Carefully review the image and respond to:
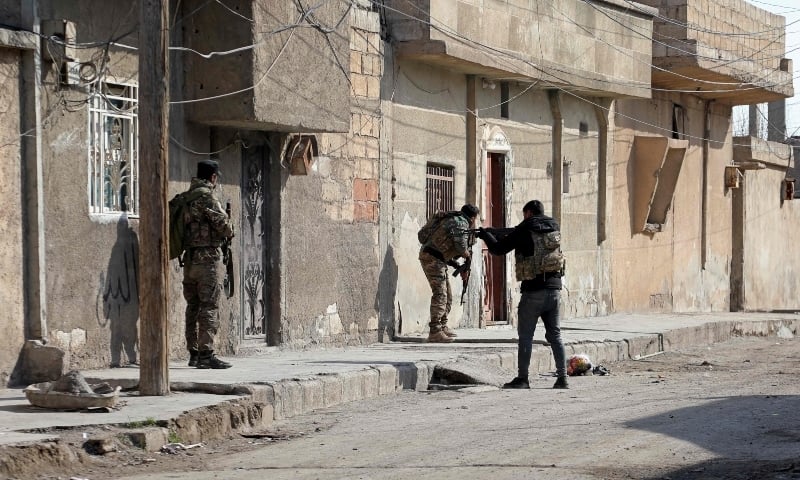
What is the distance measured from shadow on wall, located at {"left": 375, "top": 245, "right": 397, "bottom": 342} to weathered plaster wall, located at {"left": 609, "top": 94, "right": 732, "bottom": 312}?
7934 millimetres

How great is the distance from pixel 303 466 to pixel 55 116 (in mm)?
4460

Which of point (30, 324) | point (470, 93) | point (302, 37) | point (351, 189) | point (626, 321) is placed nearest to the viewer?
point (30, 324)

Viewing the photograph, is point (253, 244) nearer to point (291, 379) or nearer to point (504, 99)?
point (291, 379)

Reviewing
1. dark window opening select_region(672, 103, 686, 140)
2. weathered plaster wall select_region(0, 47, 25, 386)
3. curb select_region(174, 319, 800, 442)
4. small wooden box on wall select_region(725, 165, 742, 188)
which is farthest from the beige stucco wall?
small wooden box on wall select_region(725, 165, 742, 188)

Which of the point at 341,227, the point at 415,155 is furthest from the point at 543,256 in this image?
the point at 415,155

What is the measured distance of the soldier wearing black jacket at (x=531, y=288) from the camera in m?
12.6

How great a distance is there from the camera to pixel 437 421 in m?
9.98

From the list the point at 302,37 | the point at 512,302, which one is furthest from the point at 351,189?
the point at 512,302

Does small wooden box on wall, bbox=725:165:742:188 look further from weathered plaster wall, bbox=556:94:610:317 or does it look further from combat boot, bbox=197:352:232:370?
combat boot, bbox=197:352:232:370

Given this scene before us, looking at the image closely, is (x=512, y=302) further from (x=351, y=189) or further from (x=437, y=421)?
(x=437, y=421)

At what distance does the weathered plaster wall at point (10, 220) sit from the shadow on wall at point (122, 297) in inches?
39.1

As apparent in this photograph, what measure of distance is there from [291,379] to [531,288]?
2.73 meters

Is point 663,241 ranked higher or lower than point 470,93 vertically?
lower

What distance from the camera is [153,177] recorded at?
9820 millimetres
